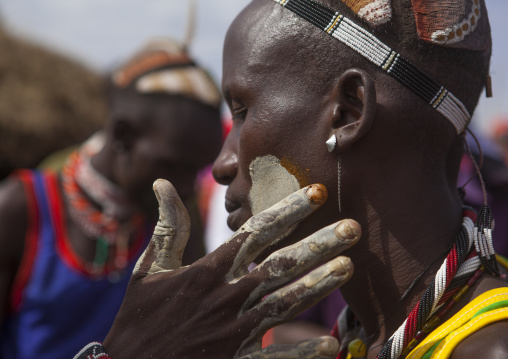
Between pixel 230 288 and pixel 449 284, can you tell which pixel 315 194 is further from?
pixel 449 284

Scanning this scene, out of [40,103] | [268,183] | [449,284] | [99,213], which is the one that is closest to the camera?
[449,284]

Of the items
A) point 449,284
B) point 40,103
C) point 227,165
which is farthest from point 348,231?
→ point 40,103

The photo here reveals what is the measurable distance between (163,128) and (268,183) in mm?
2289

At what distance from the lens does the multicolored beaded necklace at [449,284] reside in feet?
5.56

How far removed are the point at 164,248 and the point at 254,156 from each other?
0.39 metres

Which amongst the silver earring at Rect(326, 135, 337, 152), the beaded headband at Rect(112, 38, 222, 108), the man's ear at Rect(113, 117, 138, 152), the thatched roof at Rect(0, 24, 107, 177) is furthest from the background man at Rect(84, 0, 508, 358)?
the thatched roof at Rect(0, 24, 107, 177)

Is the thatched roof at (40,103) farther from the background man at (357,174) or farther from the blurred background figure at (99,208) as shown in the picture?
the background man at (357,174)

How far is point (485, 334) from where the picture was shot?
153 centimetres

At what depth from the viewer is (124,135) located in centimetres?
414

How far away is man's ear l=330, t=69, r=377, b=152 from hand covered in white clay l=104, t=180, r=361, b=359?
0.18 meters

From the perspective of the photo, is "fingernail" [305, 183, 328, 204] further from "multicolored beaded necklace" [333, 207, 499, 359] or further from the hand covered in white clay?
"multicolored beaded necklace" [333, 207, 499, 359]

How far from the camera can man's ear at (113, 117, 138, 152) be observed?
4.12 meters

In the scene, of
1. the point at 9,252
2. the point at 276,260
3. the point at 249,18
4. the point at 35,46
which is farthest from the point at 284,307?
the point at 35,46

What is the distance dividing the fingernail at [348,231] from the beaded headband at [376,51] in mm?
514
